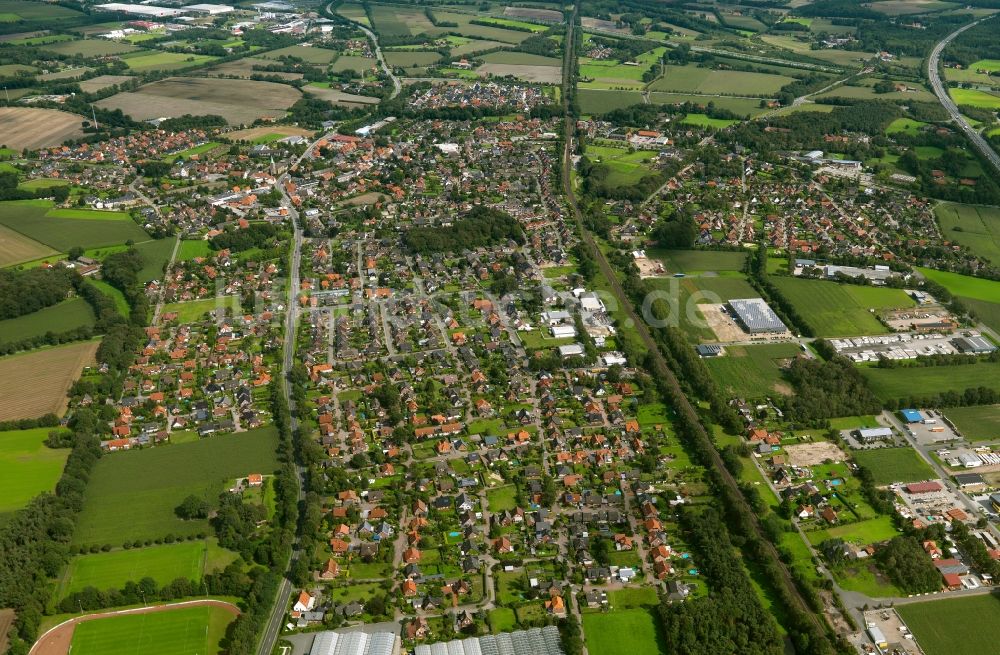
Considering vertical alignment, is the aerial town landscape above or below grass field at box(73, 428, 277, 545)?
above

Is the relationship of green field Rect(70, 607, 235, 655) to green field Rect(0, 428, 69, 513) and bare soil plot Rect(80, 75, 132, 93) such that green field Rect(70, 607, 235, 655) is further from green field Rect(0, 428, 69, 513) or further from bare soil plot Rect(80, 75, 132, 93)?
bare soil plot Rect(80, 75, 132, 93)

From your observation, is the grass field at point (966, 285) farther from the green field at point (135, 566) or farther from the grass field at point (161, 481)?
the green field at point (135, 566)

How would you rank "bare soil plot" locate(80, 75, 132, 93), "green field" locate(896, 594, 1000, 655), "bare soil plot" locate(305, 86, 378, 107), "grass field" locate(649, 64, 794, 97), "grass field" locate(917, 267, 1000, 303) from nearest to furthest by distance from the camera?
"green field" locate(896, 594, 1000, 655) < "grass field" locate(917, 267, 1000, 303) < "bare soil plot" locate(305, 86, 378, 107) < "bare soil plot" locate(80, 75, 132, 93) < "grass field" locate(649, 64, 794, 97)

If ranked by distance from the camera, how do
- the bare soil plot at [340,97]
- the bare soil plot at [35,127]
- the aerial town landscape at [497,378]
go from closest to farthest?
the aerial town landscape at [497,378] < the bare soil plot at [35,127] < the bare soil plot at [340,97]

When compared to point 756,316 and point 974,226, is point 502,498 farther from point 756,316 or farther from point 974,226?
point 974,226

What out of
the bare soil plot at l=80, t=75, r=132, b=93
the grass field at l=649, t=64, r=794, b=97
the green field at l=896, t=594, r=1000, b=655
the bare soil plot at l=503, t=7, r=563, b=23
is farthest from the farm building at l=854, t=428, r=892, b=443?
the bare soil plot at l=503, t=7, r=563, b=23

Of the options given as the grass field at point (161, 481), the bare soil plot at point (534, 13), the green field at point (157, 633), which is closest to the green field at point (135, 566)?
the grass field at point (161, 481)
